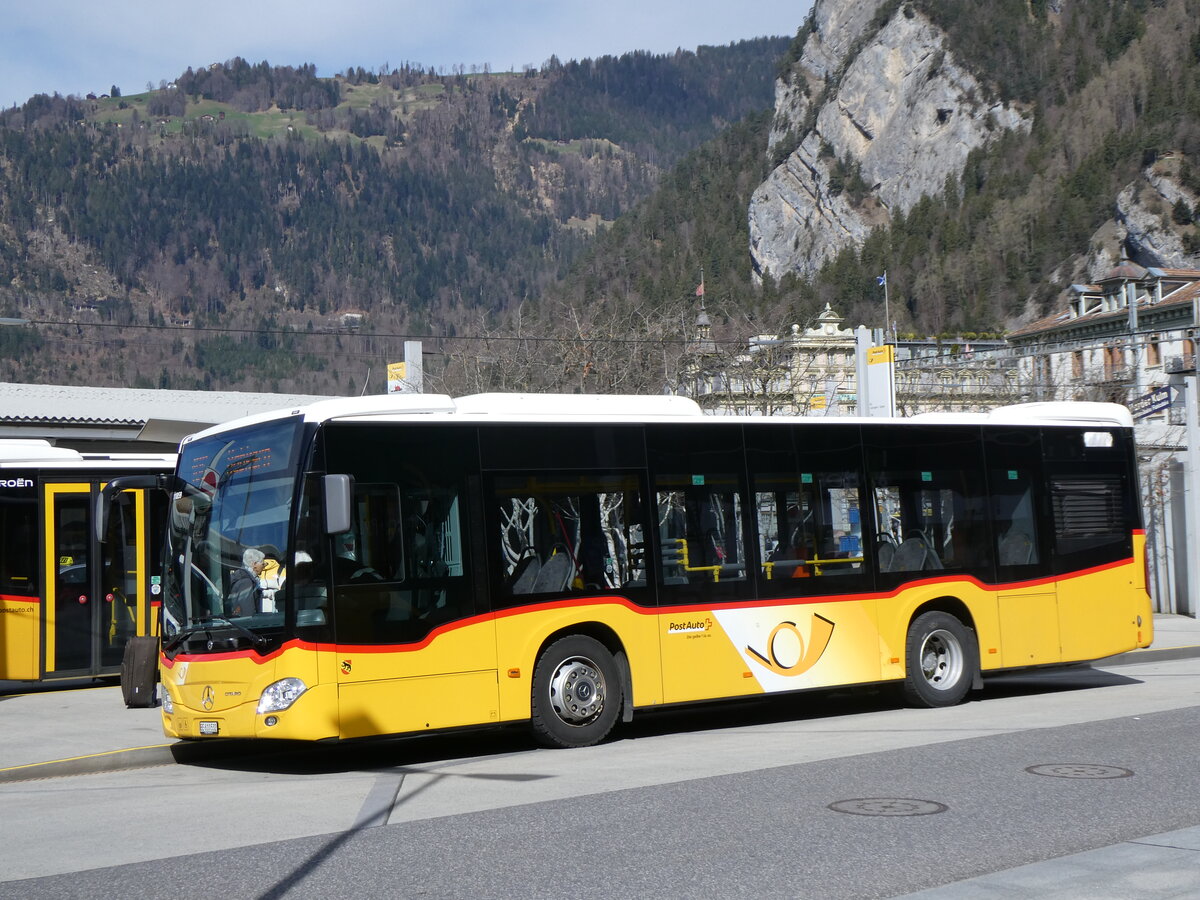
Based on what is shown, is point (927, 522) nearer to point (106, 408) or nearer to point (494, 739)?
point (494, 739)

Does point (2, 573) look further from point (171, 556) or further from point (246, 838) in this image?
point (246, 838)

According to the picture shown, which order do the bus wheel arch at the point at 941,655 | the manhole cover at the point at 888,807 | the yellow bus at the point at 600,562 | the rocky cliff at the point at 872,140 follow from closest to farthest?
the manhole cover at the point at 888,807 < the yellow bus at the point at 600,562 < the bus wheel arch at the point at 941,655 < the rocky cliff at the point at 872,140

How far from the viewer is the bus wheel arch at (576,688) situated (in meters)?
11.5

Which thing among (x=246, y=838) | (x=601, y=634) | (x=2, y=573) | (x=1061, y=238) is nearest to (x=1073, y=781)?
(x=601, y=634)

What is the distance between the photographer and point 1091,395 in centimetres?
4272

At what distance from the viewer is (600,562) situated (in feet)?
39.4

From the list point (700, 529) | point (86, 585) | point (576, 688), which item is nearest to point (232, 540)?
point (576, 688)

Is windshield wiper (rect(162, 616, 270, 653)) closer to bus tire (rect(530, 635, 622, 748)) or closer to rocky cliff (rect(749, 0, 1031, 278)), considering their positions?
bus tire (rect(530, 635, 622, 748))

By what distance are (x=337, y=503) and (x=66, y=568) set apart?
28.1 ft

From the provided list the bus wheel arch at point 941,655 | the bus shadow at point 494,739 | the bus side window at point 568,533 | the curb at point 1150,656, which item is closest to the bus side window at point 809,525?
the bus wheel arch at point 941,655

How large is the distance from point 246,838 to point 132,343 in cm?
18291

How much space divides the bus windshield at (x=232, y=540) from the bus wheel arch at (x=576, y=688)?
230cm

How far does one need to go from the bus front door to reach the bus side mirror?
26.1ft

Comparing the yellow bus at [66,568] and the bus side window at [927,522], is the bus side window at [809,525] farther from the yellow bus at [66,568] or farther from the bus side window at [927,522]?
the yellow bus at [66,568]
